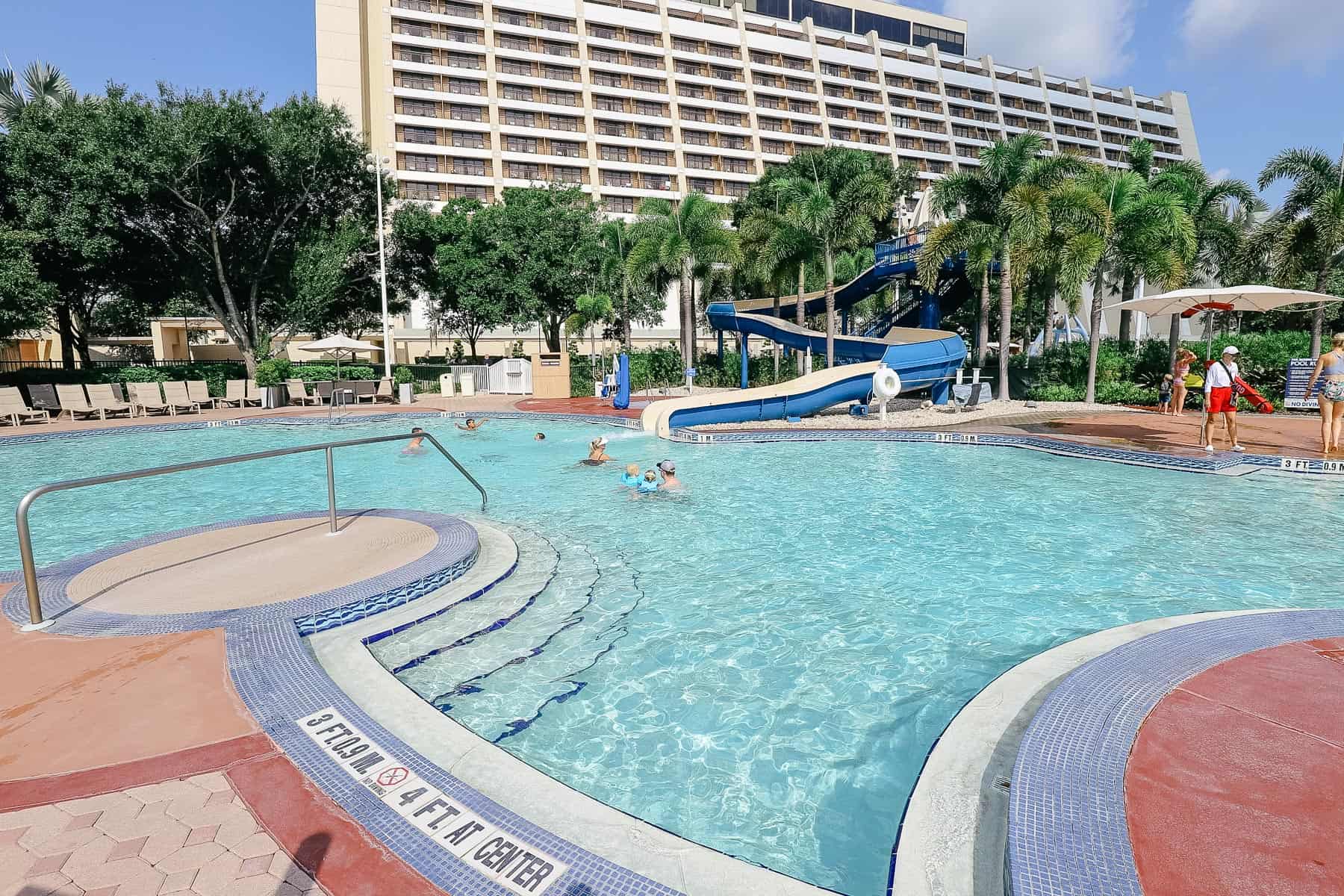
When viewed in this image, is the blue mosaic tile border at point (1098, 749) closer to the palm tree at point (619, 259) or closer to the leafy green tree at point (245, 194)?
the palm tree at point (619, 259)

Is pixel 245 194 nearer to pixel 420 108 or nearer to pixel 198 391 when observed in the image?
pixel 198 391

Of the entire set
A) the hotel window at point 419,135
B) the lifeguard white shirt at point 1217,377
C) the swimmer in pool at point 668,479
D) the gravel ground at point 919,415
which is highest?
the hotel window at point 419,135

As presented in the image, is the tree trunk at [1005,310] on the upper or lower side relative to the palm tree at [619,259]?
lower

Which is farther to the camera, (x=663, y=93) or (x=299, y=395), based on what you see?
(x=663, y=93)

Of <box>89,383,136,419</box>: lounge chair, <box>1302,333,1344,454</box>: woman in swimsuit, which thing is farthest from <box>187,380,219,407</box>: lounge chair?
<box>1302,333,1344,454</box>: woman in swimsuit

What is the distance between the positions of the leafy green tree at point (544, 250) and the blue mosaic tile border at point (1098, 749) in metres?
32.4

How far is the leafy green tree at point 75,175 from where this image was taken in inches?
841

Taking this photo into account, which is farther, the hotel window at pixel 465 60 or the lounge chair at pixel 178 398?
the hotel window at pixel 465 60

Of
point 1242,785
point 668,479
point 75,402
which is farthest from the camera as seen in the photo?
point 75,402

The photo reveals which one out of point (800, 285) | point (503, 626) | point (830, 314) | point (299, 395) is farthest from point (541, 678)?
point (299, 395)

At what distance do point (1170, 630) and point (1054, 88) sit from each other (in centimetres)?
10074

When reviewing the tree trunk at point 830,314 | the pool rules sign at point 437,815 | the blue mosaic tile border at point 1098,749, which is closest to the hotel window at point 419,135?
the tree trunk at point 830,314

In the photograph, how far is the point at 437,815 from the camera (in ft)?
9.44

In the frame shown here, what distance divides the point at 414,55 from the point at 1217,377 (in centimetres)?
6221
